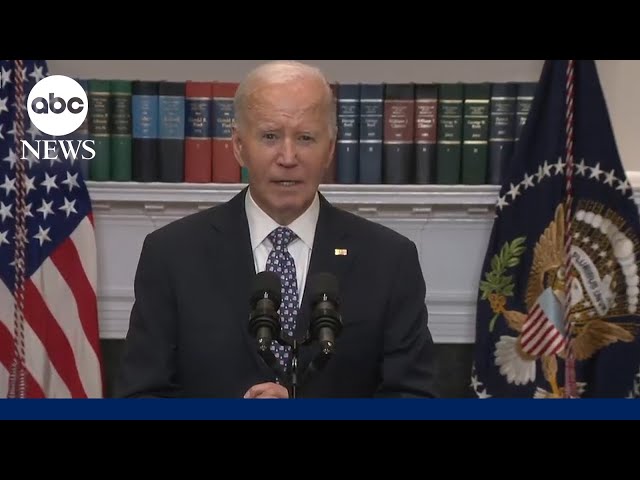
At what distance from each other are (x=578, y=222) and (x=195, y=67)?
4.01ft

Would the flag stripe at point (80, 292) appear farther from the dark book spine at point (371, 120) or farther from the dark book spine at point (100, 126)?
the dark book spine at point (371, 120)

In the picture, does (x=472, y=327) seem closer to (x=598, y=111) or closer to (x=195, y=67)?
(x=598, y=111)

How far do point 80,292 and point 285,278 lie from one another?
1438 mm

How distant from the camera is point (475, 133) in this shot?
3.22 meters

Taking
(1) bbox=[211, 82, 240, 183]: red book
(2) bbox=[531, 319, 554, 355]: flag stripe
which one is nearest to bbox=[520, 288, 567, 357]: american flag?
(2) bbox=[531, 319, 554, 355]: flag stripe

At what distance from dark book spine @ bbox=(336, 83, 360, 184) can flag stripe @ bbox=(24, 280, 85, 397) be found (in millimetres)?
936

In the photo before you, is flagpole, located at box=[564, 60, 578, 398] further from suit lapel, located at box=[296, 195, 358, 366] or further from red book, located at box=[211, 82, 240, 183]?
suit lapel, located at box=[296, 195, 358, 366]

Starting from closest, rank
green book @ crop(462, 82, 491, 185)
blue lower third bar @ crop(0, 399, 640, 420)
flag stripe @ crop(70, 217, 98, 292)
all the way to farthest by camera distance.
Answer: blue lower third bar @ crop(0, 399, 640, 420) < green book @ crop(462, 82, 491, 185) < flag stripe @ crop(70, 217, 98, 292)

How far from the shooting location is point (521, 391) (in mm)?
3277

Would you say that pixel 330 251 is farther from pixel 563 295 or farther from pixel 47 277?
pixel 47 277

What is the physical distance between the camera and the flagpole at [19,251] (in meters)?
3.22

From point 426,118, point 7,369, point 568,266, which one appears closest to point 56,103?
point 7,369

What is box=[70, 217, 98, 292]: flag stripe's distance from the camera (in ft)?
10.8

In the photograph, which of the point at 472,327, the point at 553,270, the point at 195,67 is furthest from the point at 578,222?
the point at 195,67
